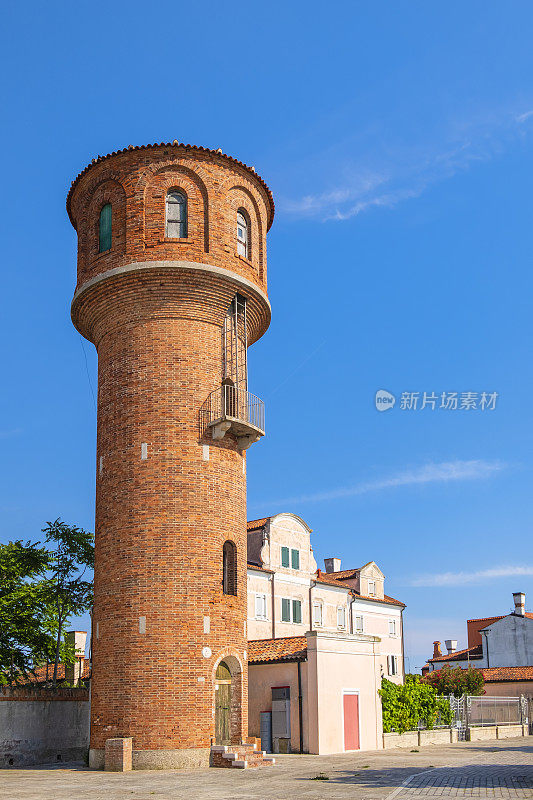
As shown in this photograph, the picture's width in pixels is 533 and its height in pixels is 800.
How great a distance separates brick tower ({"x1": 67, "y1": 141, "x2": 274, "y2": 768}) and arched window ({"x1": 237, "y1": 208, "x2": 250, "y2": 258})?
70 millimetres

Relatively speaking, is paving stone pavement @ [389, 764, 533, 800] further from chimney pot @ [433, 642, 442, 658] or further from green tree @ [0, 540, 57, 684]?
chimney pot @ [433, 642, 442, 658]

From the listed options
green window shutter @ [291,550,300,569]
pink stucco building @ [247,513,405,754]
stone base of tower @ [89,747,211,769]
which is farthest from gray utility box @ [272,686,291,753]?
green window shutter @ [291,550,300,569]

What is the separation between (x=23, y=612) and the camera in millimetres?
32188

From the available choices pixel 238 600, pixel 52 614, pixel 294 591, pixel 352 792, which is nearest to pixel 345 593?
pixel 294 591

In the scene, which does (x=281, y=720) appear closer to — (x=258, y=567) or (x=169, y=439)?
(x=169, y=439)

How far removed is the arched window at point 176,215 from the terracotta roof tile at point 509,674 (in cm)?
3617

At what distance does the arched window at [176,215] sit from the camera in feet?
83.2

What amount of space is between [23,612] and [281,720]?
11.0 metres

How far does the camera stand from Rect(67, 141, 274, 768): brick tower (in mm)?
22719

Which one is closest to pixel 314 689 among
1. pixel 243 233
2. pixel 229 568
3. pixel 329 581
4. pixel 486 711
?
pixel 229 568

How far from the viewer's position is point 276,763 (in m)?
24.0

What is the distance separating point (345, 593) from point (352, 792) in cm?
3131

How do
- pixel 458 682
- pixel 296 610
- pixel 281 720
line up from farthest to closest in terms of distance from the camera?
pixel 458 682 < pixel 296 610 < pixel 281 720

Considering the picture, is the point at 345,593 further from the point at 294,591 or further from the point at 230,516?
the point at 230,516
